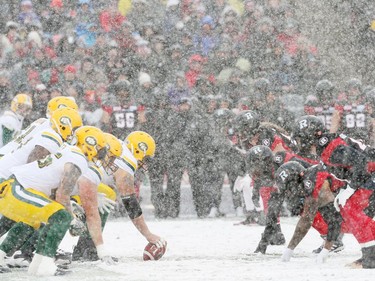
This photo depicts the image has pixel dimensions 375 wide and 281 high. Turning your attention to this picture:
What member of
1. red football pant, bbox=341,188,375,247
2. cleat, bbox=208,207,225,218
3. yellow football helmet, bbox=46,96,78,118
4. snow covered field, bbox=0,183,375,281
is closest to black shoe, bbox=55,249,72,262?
snow covered field, bbox=0,183,375,281

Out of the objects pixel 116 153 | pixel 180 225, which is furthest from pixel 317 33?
pixel 116 153

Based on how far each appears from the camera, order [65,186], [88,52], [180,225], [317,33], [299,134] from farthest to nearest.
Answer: [317,33] < [88,52] < [180,225] < [299,134] < [65,186]

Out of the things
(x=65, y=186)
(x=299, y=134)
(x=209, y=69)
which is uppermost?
(x=209, y=69)

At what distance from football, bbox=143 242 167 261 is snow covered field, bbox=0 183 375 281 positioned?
116mm

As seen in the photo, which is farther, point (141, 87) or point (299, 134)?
point (141, 87)

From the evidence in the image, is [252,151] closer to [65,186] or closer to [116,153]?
[116,153]

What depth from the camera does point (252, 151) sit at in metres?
11.0

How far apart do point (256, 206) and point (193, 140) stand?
182 cm

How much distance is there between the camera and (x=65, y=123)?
9.94 m

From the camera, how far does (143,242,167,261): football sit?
10.8 meters

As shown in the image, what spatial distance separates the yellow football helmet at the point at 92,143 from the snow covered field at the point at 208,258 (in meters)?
1.08

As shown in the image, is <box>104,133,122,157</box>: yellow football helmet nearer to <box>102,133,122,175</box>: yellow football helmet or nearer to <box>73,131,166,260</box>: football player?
<box>102,133,122,175</box>: yellow football helmet

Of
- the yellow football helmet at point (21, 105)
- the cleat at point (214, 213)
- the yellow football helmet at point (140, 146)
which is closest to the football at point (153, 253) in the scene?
the yellow football helmet at point (140, 146)

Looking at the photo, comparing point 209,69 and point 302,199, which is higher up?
point 209,69
